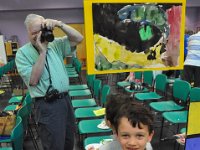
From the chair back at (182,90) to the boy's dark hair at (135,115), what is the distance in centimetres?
229

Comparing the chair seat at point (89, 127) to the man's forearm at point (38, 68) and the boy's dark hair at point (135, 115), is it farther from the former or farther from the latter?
the boy's dark hair at point (135, 115)

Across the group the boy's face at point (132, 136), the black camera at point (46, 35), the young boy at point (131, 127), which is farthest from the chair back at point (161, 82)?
the boy's face at point (132, 136)

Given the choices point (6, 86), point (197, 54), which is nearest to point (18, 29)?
point (6, 86)

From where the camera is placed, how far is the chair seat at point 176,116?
3.07 metres

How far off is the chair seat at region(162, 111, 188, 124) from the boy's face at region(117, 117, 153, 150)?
191 cm

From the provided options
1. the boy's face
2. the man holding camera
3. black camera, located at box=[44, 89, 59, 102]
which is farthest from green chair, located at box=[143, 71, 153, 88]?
the boy's face

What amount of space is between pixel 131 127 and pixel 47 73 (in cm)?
105

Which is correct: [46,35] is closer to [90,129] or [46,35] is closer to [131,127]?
[131,127]

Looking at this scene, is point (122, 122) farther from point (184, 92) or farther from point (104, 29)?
point (184, 92)

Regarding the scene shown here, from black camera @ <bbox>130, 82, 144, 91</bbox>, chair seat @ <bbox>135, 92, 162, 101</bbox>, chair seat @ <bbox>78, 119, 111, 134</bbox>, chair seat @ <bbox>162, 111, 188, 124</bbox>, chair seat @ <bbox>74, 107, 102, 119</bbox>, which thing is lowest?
chair seat @ <bbox>162, 111, 188, 124</bbox>

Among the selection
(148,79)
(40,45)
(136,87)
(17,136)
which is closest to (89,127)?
(17,136)

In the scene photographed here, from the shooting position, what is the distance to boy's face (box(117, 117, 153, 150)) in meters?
1.24

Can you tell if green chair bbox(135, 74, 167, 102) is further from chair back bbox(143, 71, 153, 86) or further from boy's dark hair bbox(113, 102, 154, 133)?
boy's dark hair bbox(113, 102, 154, 133)

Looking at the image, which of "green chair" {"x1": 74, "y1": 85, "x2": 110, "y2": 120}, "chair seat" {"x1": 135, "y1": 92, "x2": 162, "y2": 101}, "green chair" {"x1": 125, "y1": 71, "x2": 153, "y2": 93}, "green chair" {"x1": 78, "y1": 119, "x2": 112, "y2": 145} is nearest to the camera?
"green chair" {"x1": 78, "y1": 119, "x2": 112, "y2": 145}
